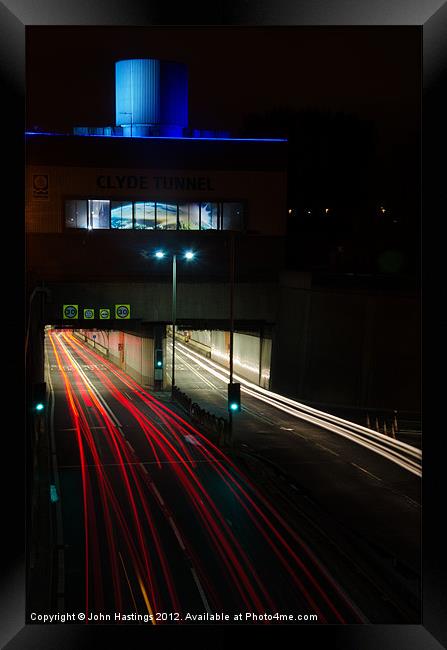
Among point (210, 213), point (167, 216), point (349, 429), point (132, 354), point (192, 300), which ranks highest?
point (210, 213)

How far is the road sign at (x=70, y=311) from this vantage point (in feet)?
159

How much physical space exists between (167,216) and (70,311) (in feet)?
34.2

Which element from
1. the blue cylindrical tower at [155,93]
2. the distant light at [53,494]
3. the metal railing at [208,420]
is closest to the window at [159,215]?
Answer: the blue cylindrical tower at [155,93]

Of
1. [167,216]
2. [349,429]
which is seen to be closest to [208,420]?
[349,429]

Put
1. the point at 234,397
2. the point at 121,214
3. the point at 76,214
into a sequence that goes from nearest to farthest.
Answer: the point at 234,397, the point at 76,214, the point at 121,214

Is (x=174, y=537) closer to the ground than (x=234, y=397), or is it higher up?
closer to the ground

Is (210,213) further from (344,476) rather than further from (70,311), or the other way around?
(344,476)

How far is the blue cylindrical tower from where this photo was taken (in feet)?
196

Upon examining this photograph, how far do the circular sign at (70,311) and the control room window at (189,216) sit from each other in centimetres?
1016

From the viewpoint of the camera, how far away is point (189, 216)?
54.9m


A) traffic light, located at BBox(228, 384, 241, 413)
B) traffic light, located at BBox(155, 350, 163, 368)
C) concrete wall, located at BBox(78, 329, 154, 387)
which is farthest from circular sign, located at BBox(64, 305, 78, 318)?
traffic light, located at BBox(228, 384, 241, 413)

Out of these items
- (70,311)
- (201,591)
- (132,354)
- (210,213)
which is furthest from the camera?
(132,354)

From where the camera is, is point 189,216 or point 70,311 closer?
point 70,311

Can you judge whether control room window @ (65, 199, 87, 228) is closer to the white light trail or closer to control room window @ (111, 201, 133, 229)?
control room window @ (111, 201, 133, 229)
